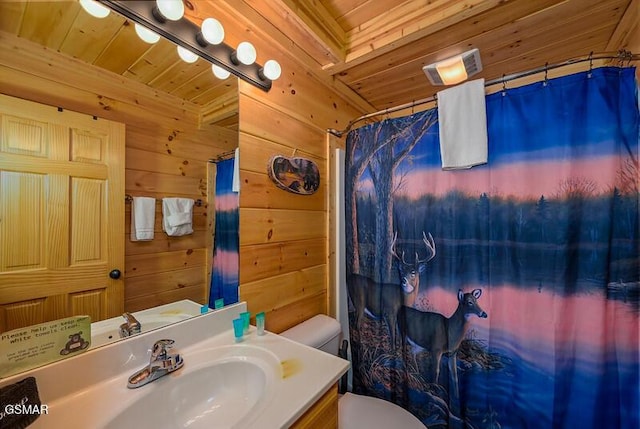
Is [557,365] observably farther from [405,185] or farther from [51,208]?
[51,208]

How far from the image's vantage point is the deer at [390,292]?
1.41m

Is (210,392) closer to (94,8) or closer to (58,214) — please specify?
(58,214)

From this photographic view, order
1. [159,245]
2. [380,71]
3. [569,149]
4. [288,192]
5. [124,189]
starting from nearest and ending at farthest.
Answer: [124,189] < [159,245] < [569,149] < [288,192] < [380,71]

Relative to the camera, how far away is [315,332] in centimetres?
137

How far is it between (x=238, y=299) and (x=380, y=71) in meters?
1.65

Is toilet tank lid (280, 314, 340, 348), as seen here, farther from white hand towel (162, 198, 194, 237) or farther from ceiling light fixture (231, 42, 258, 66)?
ceiling light fixture (231, 42, 258, 66)

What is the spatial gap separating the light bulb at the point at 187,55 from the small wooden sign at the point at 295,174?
522mm

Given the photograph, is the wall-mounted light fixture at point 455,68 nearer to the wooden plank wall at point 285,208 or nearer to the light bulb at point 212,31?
the wooden plank wall at point 285,208

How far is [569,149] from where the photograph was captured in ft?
3.43

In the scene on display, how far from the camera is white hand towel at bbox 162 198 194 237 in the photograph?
0.96 metres

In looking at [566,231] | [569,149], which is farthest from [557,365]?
[569,149]

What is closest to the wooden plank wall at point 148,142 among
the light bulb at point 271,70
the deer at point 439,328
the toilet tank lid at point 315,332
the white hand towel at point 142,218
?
the white hand towel at point 142,218

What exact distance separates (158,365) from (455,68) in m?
2.05

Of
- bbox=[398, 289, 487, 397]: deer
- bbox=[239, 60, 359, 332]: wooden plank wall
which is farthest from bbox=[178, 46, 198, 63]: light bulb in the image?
bbox=[398, 289, 487, 397]: deer
